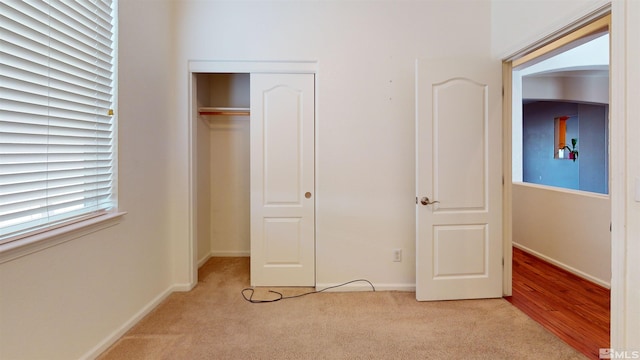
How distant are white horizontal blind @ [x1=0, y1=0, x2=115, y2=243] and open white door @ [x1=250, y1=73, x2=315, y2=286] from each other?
1.18 metres

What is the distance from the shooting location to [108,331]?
187 centimetres

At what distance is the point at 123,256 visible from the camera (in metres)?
2.03

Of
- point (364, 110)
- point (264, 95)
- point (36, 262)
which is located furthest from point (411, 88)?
point (36, 262)

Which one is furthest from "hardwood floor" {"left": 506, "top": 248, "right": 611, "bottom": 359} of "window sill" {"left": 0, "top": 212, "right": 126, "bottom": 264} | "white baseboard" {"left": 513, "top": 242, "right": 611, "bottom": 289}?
"window sill" {"left": 0, "top": 212, "right": 126, "bottom": 264}

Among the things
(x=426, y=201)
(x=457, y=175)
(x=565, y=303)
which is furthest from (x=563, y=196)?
(x=426, y=201)

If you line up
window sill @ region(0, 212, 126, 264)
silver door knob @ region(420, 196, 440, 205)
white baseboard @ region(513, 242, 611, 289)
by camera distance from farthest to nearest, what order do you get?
white baseboard @ region(513, 242, 611, 289) → silver door knob @ region(420, 196, 440, 205) → window sill @ region(0, 212, 126, 264)

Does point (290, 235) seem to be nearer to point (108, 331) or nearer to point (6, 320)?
point (108, 331)

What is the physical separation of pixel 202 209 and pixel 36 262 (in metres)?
1.99

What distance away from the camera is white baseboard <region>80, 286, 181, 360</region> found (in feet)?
5.74

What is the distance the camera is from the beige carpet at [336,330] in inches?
71.2

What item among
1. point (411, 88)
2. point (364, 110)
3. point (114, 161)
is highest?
point (411, 88)

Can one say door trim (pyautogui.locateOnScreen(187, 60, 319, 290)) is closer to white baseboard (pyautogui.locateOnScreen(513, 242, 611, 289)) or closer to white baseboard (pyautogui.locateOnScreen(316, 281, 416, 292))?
white baseboard (pyautogui.locateOnScreen(316, 281, 416, 292))

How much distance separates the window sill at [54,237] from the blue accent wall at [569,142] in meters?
8.02

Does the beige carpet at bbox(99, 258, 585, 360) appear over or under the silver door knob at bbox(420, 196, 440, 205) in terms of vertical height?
under
